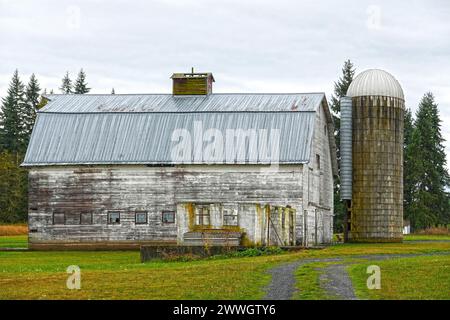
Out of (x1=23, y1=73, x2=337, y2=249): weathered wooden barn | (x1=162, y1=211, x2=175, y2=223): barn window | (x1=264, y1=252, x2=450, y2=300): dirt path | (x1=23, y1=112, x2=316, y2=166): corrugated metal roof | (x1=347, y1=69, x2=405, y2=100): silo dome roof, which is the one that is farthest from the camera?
(x1=347, y1=69, x2=405, y2=100): silo dome roof

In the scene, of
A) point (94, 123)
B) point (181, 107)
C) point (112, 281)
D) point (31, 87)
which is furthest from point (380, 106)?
point (31, 87)

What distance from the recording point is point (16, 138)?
96312 millimetres

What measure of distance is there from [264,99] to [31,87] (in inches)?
2339

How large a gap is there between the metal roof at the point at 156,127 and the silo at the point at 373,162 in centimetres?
371

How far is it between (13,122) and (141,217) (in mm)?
55464

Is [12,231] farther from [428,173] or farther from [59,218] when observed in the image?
[428,173]

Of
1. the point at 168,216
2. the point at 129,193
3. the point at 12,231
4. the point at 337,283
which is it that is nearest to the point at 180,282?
the point at 337,283

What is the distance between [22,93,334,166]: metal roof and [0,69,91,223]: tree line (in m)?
37.3

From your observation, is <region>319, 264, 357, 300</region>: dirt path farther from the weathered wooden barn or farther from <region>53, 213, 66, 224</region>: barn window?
<region>53, 213, 66, 224</region>: barn window

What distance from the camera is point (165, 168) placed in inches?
1805

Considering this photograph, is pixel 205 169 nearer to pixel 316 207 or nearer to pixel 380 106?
pixel 316 207

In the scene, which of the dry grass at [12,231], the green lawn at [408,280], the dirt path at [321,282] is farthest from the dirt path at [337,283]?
the dry grass at [12,231]

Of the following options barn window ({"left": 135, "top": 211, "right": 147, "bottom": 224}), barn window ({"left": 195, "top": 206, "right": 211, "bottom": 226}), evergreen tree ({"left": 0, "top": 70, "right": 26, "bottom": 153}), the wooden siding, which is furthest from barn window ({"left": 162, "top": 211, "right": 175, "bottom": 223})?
evergreen tree ({"left": 0, "top": 70, "right": 26, "bottom": 153})

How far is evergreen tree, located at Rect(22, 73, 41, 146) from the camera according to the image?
97.9 m
